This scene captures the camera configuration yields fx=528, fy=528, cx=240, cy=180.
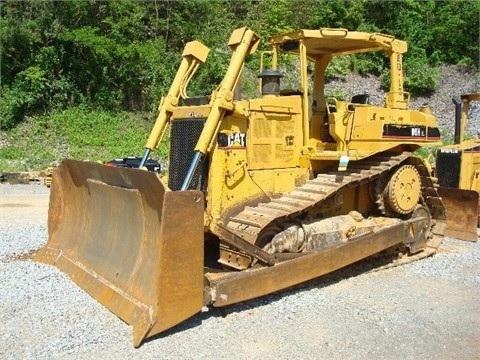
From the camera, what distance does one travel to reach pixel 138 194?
4961 mm

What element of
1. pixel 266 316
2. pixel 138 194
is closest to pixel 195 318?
pixel 266 316

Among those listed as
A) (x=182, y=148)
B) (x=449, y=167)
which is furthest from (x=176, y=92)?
(x=449, y=167)

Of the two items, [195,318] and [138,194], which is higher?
[138,194]

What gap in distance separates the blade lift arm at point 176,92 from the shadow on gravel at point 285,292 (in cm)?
217

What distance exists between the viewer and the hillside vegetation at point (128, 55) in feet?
62.3

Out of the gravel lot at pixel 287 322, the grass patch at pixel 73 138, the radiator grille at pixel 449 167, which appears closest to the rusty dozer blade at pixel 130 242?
the gravel lot at pixel 287 322

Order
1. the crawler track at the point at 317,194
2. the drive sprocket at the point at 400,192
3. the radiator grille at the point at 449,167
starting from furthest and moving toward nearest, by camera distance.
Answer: the radiator grille at the point at 449,167, the drive sprocket at the point at 400,192, the crawler track at the point at 317,194

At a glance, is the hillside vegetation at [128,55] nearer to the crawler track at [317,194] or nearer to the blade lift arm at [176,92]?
the blade lift arm at [176,92]

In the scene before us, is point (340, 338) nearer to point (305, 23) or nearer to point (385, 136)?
point (385, 136)

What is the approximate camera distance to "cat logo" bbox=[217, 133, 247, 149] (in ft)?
18.5

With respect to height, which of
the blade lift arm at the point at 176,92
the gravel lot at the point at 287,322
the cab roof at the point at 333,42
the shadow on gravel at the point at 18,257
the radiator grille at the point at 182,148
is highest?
the cab roof at the point at 333,42

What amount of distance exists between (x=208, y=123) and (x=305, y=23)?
21.5m

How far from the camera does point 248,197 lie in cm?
591

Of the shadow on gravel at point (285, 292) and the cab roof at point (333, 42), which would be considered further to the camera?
the cab roof at point (333, 42)
